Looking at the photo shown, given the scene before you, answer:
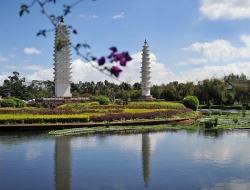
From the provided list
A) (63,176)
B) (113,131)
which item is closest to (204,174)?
(63,176)

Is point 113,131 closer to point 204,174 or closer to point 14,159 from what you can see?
point 14,159

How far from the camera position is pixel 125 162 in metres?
11.0

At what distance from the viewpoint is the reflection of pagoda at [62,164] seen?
29.1 feet

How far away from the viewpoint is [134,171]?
389 inches

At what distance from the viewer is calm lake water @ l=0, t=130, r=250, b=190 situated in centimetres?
880

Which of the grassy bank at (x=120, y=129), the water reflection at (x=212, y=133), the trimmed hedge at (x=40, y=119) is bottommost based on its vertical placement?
the water reflection at (x=212, y=133)

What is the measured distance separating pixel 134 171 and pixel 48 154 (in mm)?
4127

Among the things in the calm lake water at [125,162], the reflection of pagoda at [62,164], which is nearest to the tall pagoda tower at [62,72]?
the calm lake water at [125,162]

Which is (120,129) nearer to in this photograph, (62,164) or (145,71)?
(62,164)

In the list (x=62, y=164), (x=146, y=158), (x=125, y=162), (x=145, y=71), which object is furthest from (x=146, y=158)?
(x=145, y=71)

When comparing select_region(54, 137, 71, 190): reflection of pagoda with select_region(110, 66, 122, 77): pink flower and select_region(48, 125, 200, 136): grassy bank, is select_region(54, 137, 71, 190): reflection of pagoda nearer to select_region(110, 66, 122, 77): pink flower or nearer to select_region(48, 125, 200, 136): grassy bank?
select_region(48, 125, 200, 136): grassy bank

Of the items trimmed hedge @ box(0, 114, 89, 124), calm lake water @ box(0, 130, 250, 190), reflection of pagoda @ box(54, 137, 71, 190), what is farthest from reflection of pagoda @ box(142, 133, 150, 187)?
trimmed hedge @ box(0, 114, 89, 124)

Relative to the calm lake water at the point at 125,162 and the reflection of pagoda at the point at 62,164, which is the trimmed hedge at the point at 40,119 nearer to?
the calm lake water at the point at 125,162

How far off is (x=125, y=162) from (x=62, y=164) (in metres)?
2.10
